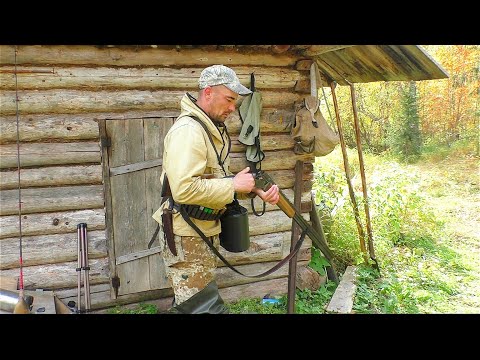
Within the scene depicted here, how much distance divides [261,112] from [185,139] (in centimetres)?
238

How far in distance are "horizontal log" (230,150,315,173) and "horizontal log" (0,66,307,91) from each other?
0.87 meters

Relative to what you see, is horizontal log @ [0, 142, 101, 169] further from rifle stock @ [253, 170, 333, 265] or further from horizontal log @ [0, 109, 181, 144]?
rifle stock @ [253, 170, 333, 265]

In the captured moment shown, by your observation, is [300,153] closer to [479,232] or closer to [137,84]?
[137,84]

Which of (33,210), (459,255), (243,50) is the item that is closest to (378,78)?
(243,50)

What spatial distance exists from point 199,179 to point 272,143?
2.48m

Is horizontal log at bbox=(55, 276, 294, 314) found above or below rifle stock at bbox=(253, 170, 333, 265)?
below

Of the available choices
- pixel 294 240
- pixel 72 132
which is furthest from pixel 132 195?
pixel 294 240

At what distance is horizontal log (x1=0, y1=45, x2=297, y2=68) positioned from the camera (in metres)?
4.07

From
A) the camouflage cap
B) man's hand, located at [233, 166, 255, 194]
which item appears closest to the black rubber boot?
man's hand, located at [233, 166, 255, 194]

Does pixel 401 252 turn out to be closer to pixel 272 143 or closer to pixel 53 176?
pixel 272 143

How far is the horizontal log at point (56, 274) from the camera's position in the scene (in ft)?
14.2

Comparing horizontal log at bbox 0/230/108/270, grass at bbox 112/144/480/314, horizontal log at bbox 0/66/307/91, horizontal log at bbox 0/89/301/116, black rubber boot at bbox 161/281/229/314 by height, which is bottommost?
grass at bbox 112/144/480/314

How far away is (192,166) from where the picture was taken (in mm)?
2920

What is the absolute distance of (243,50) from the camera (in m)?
4.91
